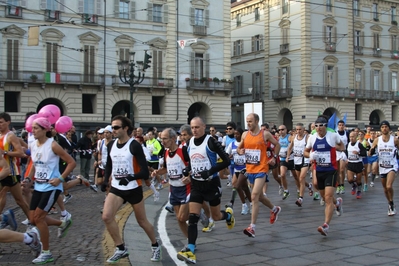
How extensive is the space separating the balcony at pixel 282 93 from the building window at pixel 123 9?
17.2 meters

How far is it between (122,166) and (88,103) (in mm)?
→ 35373

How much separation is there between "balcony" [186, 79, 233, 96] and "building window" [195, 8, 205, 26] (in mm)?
4783

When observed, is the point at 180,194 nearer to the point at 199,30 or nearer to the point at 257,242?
the point at 257,242

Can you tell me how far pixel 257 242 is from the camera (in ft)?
Answer: 26.9

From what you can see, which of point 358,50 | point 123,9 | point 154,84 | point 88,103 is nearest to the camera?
point 88,103

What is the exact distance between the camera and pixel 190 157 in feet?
25.0

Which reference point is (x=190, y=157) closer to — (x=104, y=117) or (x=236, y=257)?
(x=236, y=257)

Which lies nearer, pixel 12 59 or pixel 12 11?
pixel 12 11

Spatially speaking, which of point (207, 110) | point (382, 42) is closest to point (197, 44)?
point (207, 110)

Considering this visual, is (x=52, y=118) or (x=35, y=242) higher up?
(x=52, y=118)

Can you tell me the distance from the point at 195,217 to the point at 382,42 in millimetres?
52502

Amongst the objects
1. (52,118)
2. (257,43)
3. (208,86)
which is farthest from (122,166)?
(257,43)

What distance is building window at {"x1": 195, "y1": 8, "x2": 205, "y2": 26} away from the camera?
44.9m

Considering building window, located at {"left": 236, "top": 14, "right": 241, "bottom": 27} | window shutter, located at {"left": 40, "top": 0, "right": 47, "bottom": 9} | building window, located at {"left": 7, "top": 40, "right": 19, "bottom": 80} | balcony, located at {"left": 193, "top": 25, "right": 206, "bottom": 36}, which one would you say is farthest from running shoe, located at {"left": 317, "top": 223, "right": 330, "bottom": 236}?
building window, located at {"left": 236, "top": 14, "right": 241, "bottom": 27}
